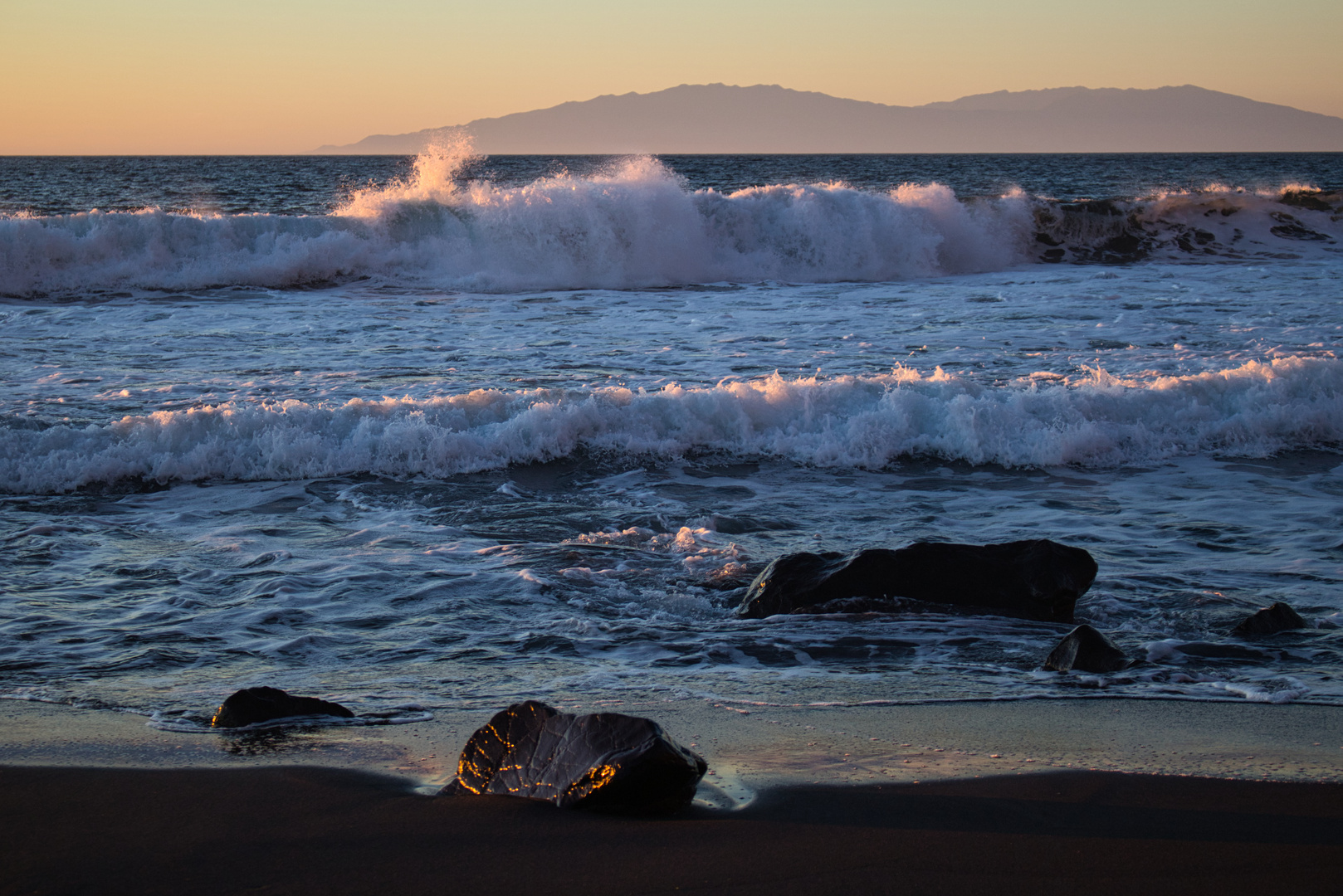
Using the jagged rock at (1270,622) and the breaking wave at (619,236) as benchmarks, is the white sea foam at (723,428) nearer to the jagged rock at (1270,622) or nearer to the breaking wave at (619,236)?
the jagged rock at (1270,622)

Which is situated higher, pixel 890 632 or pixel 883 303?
pixel 883 303

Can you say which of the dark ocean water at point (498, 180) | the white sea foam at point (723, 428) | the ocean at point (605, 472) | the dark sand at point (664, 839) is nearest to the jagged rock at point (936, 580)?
the ocean at point (605, 472)

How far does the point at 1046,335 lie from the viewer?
472 inches

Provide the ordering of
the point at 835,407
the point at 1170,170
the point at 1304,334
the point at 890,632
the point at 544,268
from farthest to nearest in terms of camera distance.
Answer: the point at 1170,170 → the point at 544,268 → the point at 1304,334 → the point at 835,407 → the point at 890,632

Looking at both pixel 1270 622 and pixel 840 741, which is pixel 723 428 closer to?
pixel 1270 622

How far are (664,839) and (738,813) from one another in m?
0.23

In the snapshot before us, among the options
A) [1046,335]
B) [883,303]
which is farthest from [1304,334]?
[883,303]

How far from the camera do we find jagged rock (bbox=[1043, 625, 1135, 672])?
11.8 feet

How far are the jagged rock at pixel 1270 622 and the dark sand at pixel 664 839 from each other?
1465mm

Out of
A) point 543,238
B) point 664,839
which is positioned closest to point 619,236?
point 543,238

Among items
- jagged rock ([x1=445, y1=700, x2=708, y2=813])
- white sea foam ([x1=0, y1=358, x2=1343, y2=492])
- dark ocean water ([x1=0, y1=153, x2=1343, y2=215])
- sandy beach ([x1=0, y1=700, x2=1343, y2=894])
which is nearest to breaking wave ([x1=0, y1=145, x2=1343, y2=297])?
dark ocean water ([x1=0, y1=153, x2=1343, y2=215])

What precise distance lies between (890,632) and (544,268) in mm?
15158

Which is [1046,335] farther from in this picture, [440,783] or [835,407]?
[440,783]

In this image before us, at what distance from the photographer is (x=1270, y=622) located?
158 inches
